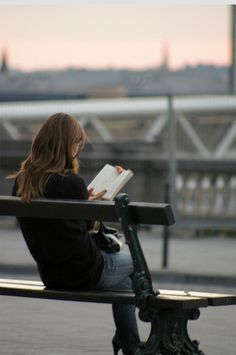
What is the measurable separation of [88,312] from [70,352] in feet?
8.18

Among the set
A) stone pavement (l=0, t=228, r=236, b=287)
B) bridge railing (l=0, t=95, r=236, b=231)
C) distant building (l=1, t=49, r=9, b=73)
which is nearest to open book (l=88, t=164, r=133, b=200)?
stone pavement (l=0, t=228, r=236, b=287)

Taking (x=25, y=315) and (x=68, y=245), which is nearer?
(x=68, y=245)

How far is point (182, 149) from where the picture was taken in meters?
20.8

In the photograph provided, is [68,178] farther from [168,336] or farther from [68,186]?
[168,336]

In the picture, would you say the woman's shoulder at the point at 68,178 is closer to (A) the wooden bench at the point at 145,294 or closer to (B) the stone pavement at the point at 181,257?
(A) the wooden bench at the point at 145,294

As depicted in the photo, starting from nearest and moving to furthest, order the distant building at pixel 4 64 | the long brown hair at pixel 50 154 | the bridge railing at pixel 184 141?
the long brown hair at pixel 50 154 < the bridge railing at pixel 184 141 < the distant building at pixel 4 64

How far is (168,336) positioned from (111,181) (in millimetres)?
998

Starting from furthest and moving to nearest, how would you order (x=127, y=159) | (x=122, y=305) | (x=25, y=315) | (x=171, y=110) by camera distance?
(x=127, y=159)
(x=171, y=110)
(x=25, y=315)
(x=122, y=305)

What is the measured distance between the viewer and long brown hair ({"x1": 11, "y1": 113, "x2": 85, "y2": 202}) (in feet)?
28.2

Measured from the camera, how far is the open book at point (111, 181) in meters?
8.65

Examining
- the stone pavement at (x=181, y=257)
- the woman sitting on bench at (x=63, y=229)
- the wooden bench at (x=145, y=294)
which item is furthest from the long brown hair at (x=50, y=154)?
the stone pavement at (x=181, y=257)

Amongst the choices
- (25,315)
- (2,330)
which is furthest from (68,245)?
(25,315)

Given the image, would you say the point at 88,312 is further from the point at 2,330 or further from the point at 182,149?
the point at 182,149

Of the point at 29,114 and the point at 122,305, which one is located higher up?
the point at 122,305
